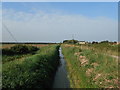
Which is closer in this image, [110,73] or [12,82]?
[12,82]

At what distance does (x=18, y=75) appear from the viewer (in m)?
8.84

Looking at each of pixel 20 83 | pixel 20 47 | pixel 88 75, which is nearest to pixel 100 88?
pixel 88 75

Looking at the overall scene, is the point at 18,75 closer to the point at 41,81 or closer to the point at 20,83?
the point at 20,83

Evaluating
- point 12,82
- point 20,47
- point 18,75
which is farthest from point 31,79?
point 20,47

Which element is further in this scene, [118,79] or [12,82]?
[118,79]

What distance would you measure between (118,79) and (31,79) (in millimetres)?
4909

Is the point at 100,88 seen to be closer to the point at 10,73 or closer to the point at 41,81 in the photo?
the point at 41,81

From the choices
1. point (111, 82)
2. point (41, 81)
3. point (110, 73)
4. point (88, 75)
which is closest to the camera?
point (111, 82)

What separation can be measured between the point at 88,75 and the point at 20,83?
18.0 feet

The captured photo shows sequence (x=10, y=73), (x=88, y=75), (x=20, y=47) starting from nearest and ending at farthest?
(x=10, y=73), (x=88, y=75), (x=20, y=47)

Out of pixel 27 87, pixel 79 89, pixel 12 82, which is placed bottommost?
pixel 79 89

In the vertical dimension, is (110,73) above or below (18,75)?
below

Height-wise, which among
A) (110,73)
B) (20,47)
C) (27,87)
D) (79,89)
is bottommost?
(20,47)

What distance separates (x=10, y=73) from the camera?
877cm
